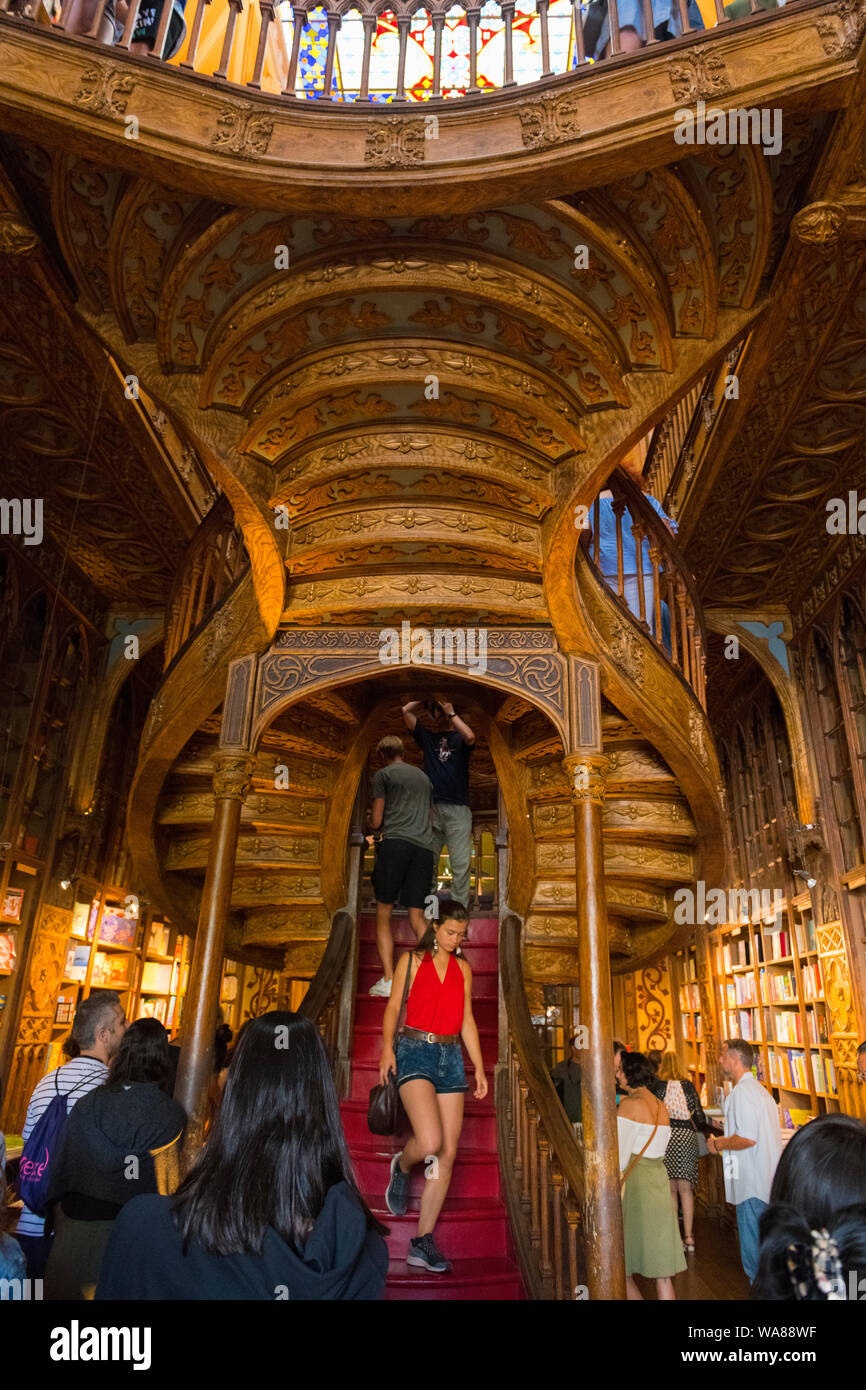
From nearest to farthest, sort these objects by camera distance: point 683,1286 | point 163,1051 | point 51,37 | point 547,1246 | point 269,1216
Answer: point 269,1216
point 163,1051
point 51,37
point 547,1246
point 683,1286

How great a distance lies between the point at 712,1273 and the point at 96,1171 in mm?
5135

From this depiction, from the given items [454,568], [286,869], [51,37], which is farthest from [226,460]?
[286,869]

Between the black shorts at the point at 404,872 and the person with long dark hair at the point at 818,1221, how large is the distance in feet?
11.4

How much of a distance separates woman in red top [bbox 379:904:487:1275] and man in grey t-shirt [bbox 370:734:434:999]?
110 centimetres

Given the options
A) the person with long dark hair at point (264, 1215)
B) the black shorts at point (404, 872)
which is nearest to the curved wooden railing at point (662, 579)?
the black shorts at point (404, 872)

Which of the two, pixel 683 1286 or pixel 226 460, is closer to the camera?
pixel 226 460

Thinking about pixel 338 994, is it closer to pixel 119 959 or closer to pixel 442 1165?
pixel 442 1165

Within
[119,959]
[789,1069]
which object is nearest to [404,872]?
[789,1069]

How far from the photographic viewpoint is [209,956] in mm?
4090

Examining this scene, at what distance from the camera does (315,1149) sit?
121 cm

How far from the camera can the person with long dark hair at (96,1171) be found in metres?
2.12

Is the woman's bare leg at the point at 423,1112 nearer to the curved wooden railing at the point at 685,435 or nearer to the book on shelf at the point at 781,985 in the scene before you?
the curved wooden railing at the point at 685,435

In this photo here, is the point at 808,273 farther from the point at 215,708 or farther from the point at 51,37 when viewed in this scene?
the point at 215,708

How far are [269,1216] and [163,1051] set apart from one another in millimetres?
1642
